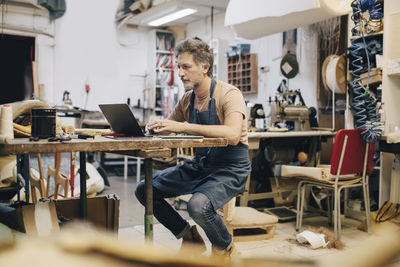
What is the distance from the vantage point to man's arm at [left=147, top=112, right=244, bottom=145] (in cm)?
184

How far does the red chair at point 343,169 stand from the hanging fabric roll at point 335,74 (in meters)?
1.10

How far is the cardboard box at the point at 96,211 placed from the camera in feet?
6.86

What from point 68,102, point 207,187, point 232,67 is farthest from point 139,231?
point 232,67

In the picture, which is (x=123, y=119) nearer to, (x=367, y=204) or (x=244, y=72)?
(x=367, y=204)

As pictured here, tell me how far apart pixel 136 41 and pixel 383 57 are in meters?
5.92

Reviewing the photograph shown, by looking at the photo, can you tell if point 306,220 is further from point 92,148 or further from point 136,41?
point 136,41

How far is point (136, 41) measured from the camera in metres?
8.30

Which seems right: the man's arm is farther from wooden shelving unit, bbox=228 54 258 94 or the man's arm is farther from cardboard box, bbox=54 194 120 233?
wooden shelving unit, bbox=228 54 258 94

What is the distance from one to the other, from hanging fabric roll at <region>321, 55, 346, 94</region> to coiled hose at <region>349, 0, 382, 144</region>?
296 mm

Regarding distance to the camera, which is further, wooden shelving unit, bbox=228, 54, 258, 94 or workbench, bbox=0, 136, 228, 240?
wooden shelving unit, bbox=228, 54, 258, 94

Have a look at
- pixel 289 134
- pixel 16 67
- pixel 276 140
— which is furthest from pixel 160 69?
pixel 289 134

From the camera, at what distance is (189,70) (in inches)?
88.0

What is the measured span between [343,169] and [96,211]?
1.97m

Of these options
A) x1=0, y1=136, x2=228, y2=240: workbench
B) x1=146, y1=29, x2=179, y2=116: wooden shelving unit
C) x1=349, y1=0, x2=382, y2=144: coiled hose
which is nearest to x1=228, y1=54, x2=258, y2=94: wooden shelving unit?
x1=146, y1=29, x2=179, y2=116: wooden shelving unit
